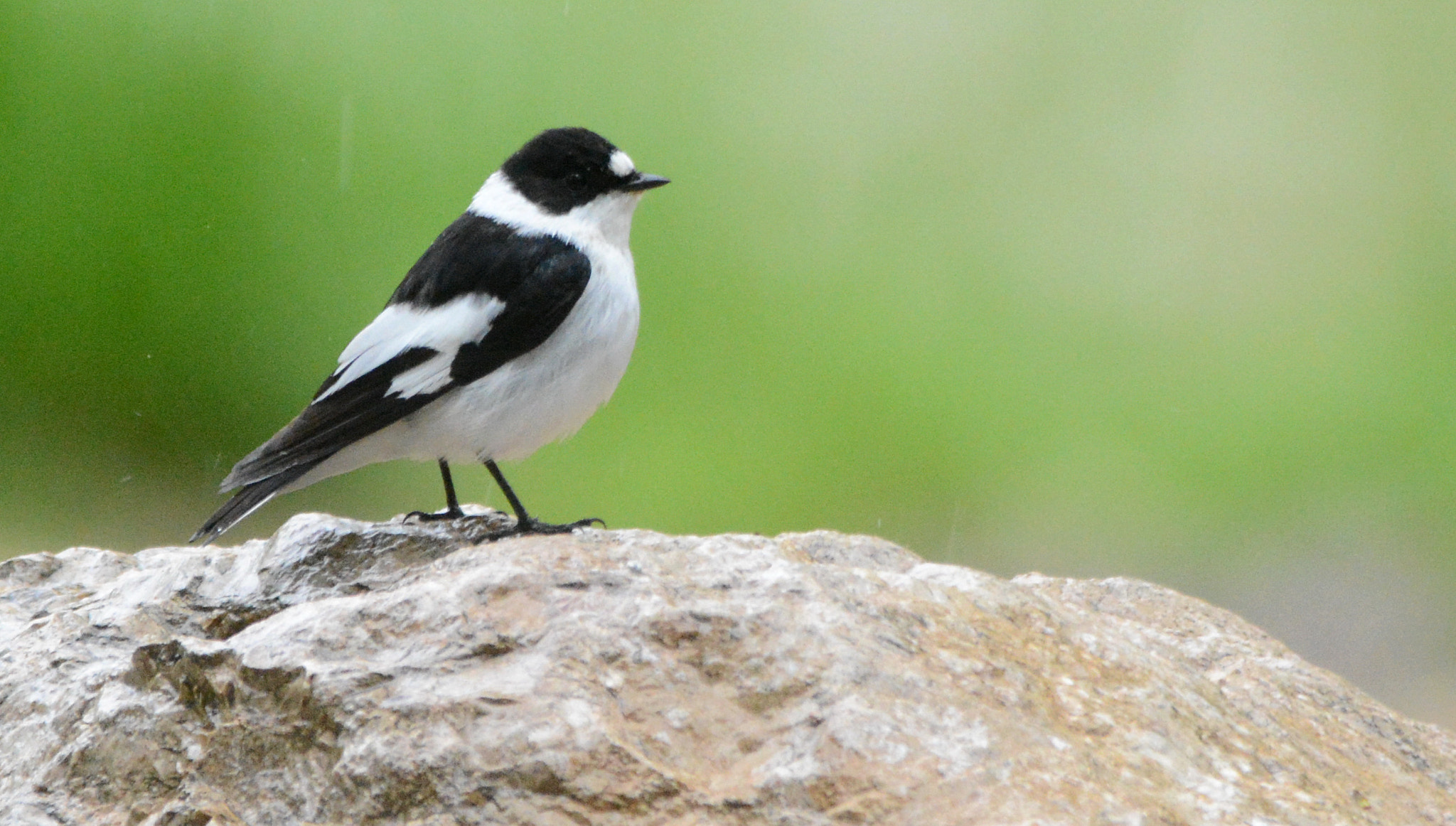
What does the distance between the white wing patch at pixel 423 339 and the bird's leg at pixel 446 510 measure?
391 mm

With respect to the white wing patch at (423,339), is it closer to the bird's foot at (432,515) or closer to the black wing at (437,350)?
the black wing at (437,350)

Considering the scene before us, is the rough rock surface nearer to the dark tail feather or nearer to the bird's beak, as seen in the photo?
the dark tail feather

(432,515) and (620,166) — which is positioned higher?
(620,166)

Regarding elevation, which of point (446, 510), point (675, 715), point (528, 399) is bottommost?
point (446, 510)

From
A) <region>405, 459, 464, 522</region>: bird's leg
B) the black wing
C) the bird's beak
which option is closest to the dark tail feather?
the black wing

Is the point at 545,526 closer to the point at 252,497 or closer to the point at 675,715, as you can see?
the point at 252,497

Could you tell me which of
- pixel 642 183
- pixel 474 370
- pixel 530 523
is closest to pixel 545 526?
pixel 530 523

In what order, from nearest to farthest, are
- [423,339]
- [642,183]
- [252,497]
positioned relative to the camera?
[252,497] < [423,339] < [642,183]

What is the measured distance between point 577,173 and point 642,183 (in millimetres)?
231

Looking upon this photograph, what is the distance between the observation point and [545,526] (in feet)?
12.9

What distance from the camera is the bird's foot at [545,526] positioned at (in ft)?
12.7

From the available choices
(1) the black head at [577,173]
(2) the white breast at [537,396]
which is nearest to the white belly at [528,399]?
(2) the white breast at [537,396]

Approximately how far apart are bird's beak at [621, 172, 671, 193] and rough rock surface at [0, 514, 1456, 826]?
1.61 meters

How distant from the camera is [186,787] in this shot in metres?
2.60
